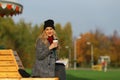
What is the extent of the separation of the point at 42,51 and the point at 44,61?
0.17m

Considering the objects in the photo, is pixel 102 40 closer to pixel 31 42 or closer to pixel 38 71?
pixel 31 42

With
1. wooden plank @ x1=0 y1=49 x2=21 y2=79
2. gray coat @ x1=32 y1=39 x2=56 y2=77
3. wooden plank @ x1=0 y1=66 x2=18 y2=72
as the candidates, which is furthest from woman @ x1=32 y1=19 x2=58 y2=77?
wooden plank @ x1=0 y1=66 x2=18 y2=72

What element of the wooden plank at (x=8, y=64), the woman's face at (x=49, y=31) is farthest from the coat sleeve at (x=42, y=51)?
the wooden plank at (x=8, y=64)

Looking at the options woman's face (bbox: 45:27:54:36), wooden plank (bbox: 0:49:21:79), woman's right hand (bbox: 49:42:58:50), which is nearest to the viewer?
woman's right hand (bbox: 49:42:58:50)

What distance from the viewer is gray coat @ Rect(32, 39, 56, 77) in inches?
268

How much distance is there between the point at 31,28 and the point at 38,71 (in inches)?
2380

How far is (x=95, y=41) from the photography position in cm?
9394

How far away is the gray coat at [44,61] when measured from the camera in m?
6.80

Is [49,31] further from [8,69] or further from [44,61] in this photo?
Answer: [8,69]

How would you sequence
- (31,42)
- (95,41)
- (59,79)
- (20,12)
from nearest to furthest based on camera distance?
(59,79)
(20,12)
(31,42)
(95,41)

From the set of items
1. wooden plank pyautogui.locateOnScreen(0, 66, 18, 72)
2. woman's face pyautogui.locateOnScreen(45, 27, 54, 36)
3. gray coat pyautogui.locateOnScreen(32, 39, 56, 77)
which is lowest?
wooden plank pyautogui.locateOnScreen(0, 66, 18, 72)

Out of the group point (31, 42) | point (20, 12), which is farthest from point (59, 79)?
point (31, 42)

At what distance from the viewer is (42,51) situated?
6.81 m

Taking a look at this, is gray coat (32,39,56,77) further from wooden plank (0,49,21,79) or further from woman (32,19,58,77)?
wooden plank (0,49,21,79)
